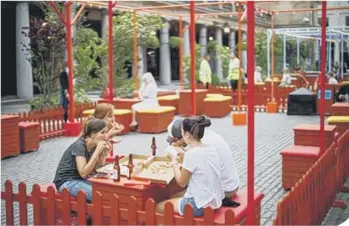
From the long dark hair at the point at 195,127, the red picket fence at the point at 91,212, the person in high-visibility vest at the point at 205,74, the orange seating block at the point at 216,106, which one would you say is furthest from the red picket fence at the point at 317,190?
the person in high-visibility vest at the point at 205,74

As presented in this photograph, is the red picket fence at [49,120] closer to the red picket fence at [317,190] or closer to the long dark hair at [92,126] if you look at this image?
the long dark hair at [92,126]

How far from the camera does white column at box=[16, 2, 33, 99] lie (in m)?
21.1

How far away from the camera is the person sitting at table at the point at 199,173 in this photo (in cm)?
441

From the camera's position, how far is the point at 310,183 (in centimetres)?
535

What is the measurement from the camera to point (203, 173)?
441 cm

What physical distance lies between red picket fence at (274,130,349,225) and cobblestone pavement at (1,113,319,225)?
60cm

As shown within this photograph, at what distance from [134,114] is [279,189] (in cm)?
674

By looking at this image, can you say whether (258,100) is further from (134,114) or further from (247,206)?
(247,206)

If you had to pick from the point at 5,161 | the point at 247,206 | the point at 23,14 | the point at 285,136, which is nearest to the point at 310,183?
the point at 247,206

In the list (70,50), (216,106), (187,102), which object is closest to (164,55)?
(187,102)

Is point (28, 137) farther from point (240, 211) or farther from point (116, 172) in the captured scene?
point (240, 211)

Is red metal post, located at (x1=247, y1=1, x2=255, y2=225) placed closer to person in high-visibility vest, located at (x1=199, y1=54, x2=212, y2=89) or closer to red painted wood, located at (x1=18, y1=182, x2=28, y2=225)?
red painted wood, located at (x1=18, y1=182, x2=28, y2=225)

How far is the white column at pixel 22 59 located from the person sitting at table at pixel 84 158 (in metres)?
16.3

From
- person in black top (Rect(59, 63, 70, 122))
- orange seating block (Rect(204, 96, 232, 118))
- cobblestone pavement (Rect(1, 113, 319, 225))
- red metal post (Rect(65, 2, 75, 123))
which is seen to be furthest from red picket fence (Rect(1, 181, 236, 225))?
orange seating block (Rect(204, 96, 232, 118))
